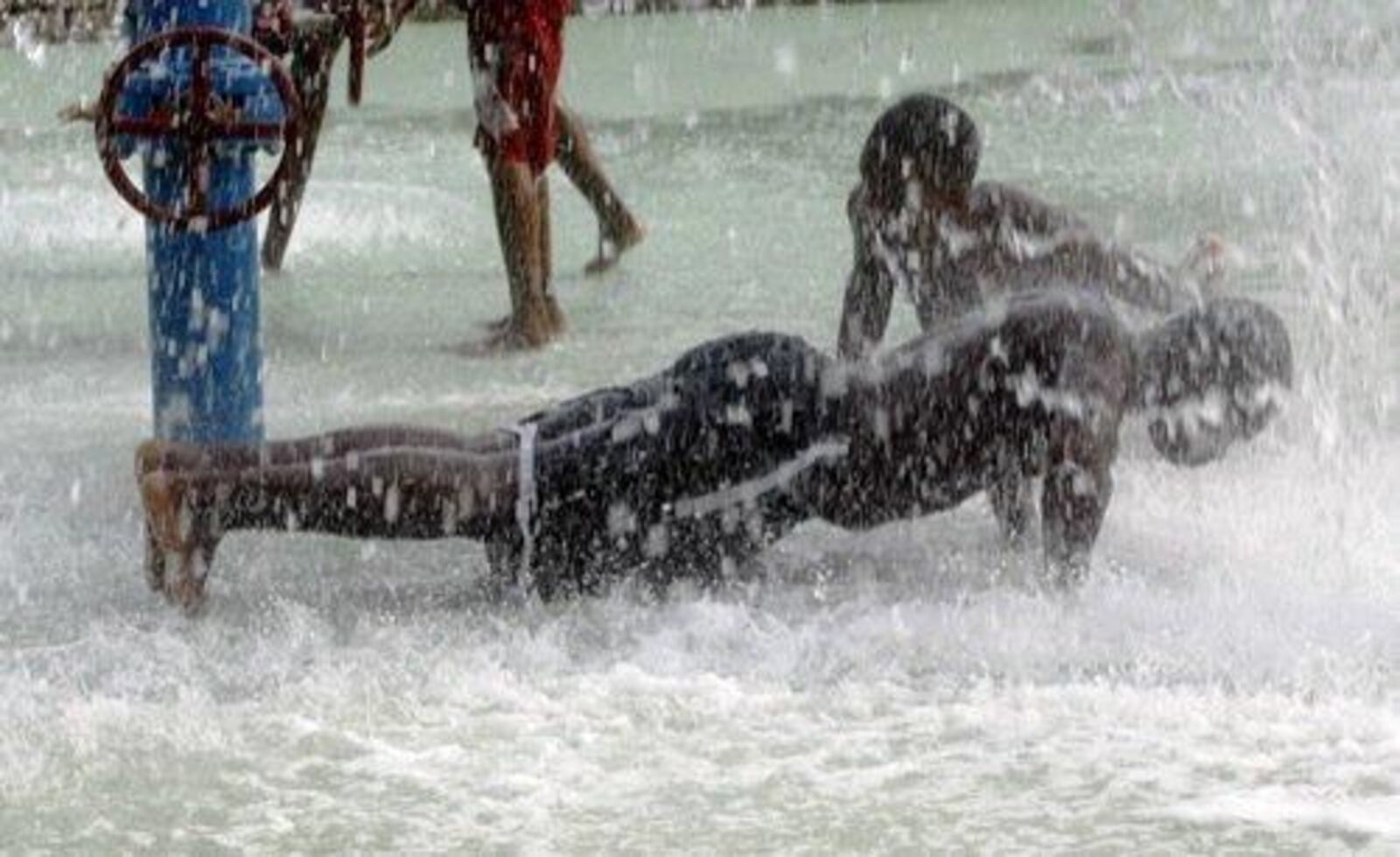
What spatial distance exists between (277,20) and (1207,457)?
2.35 meters

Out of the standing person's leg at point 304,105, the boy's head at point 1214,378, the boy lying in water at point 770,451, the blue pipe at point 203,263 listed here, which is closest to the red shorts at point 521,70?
the standing person's leg at point 304,105

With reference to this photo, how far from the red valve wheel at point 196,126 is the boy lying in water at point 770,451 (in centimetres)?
61

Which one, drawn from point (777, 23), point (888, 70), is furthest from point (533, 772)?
point (777, 23)

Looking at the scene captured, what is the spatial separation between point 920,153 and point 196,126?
135 centimetres

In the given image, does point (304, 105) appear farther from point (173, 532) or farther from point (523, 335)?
point (173, 532)

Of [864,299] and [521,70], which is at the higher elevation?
[521,70]

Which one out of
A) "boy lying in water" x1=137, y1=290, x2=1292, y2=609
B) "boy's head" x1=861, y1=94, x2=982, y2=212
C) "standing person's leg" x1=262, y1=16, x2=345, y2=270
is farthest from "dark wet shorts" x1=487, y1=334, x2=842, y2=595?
"standing person's leg" x1=262, y1=16, x2=345, y2=270

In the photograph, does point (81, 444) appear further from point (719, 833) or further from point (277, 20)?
point (719, 833)

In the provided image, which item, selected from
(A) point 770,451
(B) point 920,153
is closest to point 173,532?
(A) point 770,451

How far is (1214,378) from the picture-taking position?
532 cm

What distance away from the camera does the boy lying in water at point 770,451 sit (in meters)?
5.25

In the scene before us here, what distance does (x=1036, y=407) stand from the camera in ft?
17.3

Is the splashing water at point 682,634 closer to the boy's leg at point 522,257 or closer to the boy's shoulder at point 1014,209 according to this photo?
the boy's leg at point 522,257

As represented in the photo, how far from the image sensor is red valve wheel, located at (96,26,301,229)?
562 centimetres
